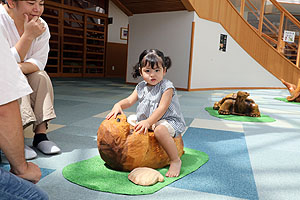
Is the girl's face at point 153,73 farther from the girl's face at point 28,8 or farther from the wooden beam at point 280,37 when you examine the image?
the wooden beam at point 280,37

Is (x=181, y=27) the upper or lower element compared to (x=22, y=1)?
upper

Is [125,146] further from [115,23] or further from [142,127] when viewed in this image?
[115,23]

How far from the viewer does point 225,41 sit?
7.50 meters

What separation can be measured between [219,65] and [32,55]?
20.5 ft

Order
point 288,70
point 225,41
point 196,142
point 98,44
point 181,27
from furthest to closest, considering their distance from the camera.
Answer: point 98,44 < point 288,70 < point 225,41 < point 181,27 < point 196,142

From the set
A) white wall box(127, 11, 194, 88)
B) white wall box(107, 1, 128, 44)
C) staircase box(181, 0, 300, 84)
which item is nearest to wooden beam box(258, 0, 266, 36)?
staircase box(181, 0, 300, 84)

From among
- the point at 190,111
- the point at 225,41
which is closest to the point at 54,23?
the point at 225,41

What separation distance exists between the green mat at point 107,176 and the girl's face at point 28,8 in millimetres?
1011

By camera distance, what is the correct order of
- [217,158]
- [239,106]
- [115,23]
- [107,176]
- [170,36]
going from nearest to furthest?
[107,176] → [217,158] → [239,106] → [170,36] → [115,23]

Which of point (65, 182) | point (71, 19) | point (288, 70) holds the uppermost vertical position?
point (71, 19)

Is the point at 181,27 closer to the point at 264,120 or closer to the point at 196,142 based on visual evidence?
the point at 264,120

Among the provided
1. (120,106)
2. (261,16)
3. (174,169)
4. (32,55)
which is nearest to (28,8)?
(32,55)

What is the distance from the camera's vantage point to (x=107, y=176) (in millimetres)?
1504

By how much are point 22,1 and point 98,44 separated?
8125mm
